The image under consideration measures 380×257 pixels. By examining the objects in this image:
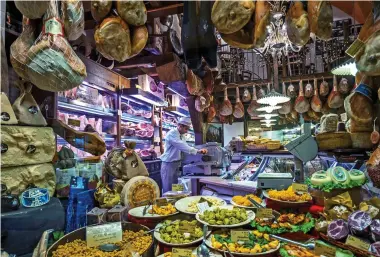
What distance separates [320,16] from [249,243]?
141 cm

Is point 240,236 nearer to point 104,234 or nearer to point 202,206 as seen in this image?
point 202,206

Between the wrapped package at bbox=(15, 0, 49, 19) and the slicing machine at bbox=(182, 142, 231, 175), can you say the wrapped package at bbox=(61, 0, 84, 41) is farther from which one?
the slicing machine at bbox=(182, 142, 231, 175)

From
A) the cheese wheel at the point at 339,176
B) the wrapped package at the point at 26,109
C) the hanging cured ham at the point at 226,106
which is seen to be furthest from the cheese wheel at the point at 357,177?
the hanging cured ham at the point at 226,106

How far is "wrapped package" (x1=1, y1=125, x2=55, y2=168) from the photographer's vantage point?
1527 mm

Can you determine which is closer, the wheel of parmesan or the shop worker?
the wheel of parmesan

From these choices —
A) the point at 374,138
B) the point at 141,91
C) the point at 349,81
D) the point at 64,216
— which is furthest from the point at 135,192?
the point at 349,81

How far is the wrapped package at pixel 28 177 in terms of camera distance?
61.2 inches

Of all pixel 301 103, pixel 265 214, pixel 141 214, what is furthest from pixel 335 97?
pixel 141 214

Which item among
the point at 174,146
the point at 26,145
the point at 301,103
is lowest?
the point at 174,146

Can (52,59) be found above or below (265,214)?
above

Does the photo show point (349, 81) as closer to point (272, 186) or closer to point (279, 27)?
point (279, 27)

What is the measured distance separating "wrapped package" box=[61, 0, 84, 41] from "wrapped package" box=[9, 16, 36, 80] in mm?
202

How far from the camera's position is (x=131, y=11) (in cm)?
180

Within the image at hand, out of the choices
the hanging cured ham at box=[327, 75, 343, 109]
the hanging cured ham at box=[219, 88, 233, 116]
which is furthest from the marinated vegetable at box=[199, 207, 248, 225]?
the hanging cured ham at box=[327, 75, 343, 109]
